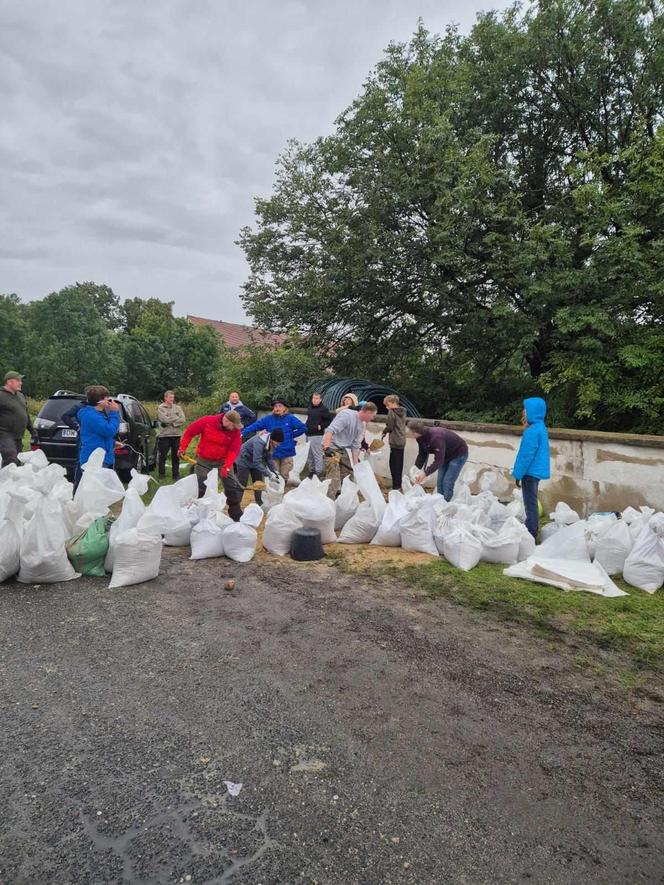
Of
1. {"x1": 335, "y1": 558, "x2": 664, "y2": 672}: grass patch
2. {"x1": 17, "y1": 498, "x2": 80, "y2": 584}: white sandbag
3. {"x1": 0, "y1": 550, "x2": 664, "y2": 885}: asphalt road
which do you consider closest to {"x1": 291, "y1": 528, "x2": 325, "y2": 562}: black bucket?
{"x1": 335, "y1": 558, "x2": 664, "y2": 672}: grass patch

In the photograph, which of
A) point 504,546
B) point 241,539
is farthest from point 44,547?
point 504,546

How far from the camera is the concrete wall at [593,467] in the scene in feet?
20.4

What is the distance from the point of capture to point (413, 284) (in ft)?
38.5

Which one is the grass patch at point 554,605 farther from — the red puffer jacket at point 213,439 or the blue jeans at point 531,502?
the red puffer jacket at point 213,439

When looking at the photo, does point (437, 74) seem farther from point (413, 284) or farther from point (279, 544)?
point (279, 544)

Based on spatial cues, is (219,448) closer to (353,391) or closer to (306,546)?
(306,546)

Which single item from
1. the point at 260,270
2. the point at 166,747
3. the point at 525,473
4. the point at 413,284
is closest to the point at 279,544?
the point at 525,473

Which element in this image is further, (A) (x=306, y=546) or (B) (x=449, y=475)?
(B) (x=449, y=475)

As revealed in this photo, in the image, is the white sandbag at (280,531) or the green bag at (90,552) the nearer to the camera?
the green bag at (90,552)

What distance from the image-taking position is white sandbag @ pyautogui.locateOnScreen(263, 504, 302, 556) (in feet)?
16.5

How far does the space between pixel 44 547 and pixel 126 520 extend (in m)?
0.59

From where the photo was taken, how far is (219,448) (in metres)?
5.68

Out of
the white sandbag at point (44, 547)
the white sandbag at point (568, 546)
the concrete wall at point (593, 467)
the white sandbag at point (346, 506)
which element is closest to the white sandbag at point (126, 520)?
the white sandbag at point (44, 547)

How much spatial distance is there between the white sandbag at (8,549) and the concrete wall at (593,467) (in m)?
5.26
